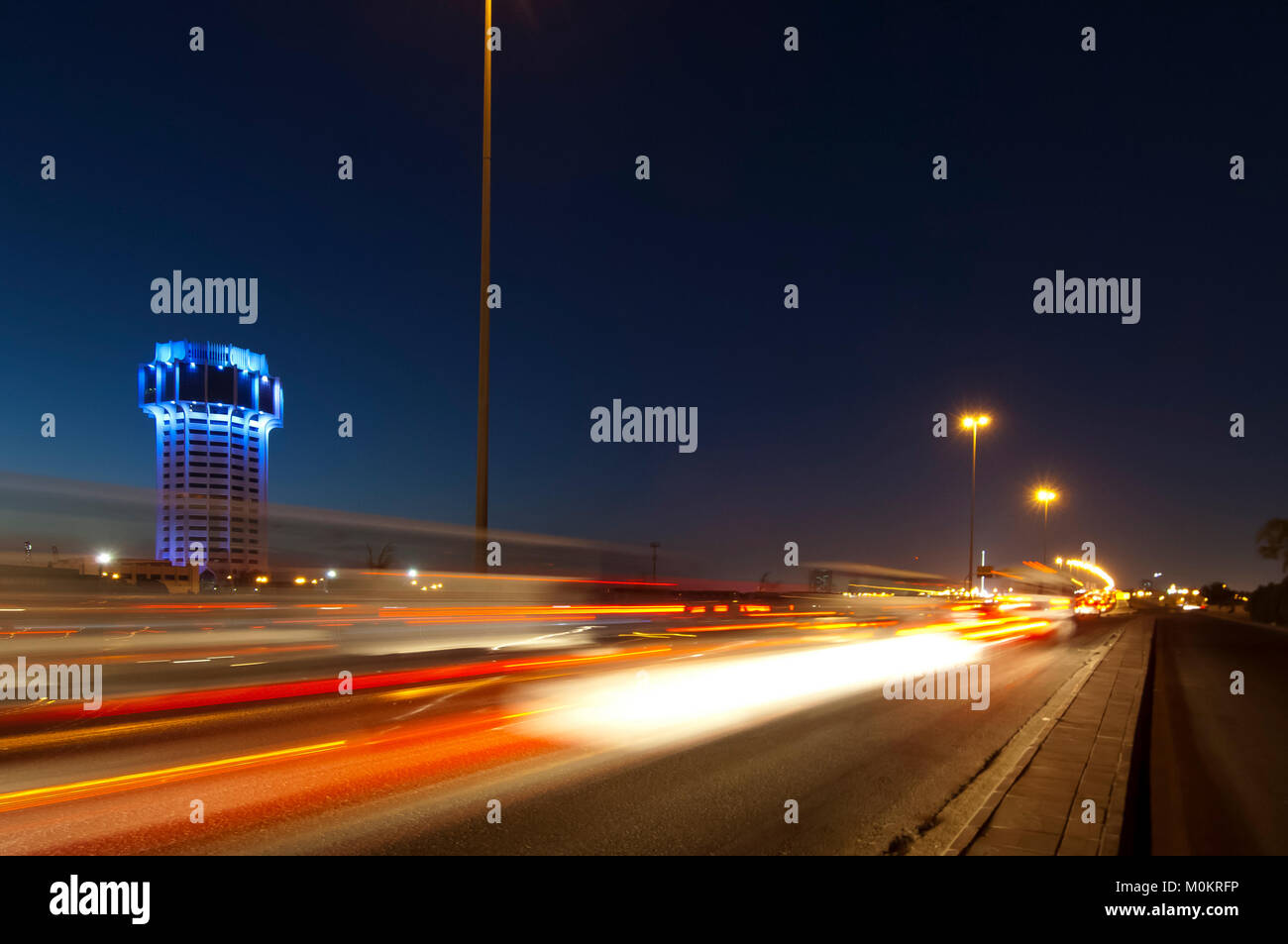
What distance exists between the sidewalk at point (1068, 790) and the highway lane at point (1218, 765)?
402 mm

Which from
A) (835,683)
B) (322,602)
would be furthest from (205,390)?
(835,683)

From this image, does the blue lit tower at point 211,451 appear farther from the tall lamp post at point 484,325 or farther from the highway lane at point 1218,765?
the highway lane at point 1218,765

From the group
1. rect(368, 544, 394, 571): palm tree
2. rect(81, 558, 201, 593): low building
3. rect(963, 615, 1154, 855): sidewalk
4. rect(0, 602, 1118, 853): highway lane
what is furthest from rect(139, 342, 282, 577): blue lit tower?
rect(963, 615, 1154, 855): sidewalk

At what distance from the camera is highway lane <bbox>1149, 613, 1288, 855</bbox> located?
634 cm

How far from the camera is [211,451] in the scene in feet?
79.1

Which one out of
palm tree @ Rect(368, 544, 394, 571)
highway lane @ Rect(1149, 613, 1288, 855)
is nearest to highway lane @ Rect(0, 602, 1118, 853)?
highway lane @ Rect(1149, 613, 1288, 855)

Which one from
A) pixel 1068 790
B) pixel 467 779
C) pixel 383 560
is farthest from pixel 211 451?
pixel 1068 790

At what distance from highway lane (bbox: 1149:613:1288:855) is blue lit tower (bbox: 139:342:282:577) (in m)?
12.9

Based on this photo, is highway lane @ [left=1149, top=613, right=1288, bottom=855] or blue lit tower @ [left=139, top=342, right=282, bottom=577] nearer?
highway lane @ [left=1149, top=613, right=1288, bottom=855]

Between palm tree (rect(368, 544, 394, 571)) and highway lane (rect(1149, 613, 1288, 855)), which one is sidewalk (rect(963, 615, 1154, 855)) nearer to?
highway lane (rect(1149, 613, 1288, 855))

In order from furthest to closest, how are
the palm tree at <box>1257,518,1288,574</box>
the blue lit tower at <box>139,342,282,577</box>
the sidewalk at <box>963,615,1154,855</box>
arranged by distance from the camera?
the palm tree at <box>1257,518,1288,574</box> → the blue lit tower at <box>139,342,282,577</box> → the sidewalk at <box>963,615,1154,855</box>

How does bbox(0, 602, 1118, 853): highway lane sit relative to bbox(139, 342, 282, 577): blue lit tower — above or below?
below

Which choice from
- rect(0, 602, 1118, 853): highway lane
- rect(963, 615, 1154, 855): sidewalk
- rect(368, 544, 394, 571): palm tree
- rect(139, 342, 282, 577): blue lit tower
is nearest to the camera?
rect(963, 615, 1154, 855): sidewalk
